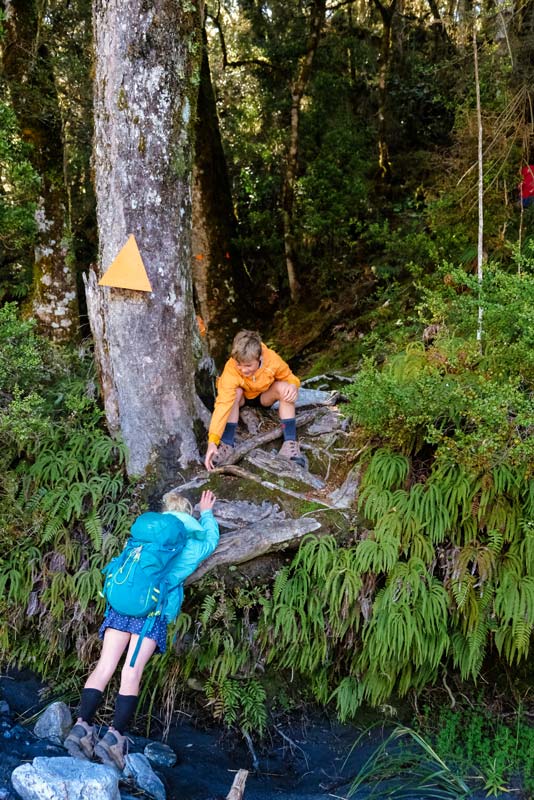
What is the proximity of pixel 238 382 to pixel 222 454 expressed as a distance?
0.64 meters

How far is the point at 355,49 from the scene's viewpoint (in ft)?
41.7

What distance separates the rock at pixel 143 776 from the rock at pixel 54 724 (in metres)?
0.60

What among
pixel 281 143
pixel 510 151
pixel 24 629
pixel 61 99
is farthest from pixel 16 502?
pixel 281 143

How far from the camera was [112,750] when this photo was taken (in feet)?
13.4

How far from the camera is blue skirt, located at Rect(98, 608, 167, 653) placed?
13.9 ft

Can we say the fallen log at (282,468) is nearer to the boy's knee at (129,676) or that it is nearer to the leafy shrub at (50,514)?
the leafy shrub at (50,514)

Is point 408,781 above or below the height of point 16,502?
below

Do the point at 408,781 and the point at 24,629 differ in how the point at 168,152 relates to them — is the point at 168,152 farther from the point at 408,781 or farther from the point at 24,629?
the point at 408,781

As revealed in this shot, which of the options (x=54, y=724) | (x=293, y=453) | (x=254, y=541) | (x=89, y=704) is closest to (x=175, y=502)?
(x=254, y=541)

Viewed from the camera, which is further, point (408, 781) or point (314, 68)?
point (314, 68)

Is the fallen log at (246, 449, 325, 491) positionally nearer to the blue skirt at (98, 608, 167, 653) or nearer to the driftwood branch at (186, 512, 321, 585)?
the driftwood branch at (186, 512, 321, 585)

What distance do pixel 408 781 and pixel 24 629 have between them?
310 cm

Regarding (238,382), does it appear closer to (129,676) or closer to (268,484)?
(268,484)

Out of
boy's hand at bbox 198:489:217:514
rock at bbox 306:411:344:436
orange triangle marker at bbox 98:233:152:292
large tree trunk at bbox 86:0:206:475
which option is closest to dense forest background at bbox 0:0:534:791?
large tree trunk at bbox 86:0:206:475
